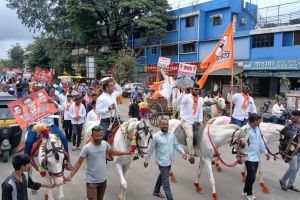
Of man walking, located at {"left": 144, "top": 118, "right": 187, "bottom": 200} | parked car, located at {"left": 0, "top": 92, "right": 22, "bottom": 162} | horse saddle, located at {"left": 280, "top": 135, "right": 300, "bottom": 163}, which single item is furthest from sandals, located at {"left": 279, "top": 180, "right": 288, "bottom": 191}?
parked car, located at {"left": 0, "top": 92, "right": 22, "bottom": 162}

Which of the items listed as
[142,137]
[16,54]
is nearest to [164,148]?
[142,137]

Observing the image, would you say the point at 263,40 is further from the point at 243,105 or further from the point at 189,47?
the point at 243,105

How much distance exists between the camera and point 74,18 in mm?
37219

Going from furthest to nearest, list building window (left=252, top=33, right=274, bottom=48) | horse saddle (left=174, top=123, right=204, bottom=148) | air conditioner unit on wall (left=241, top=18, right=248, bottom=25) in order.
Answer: air conditioner unit on wall (left=241, top=18, right=248, bottom=25)
building window (left=252, top=33, right=274, bottom=48)
horse saddle (left=174, top=123, right=204, bottom=148)

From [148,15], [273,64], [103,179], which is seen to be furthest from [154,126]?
[148,15]

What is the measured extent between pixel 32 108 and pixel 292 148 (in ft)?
17.8

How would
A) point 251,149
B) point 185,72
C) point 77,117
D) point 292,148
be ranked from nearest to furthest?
point 251,149, point 292,148, point 77,117, point 185,72

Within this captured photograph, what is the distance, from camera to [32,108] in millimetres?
6832

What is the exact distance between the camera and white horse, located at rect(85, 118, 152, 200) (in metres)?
5.98

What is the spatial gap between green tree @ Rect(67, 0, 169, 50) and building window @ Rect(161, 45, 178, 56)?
1849mm

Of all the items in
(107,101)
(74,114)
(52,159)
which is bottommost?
(52,159)

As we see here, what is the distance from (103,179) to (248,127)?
9.95 feet

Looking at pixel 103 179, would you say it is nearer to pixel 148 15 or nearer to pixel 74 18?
pixel 148 15

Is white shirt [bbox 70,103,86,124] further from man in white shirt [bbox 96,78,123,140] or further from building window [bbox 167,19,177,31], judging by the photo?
building window [bbox 167,19,177,31]
